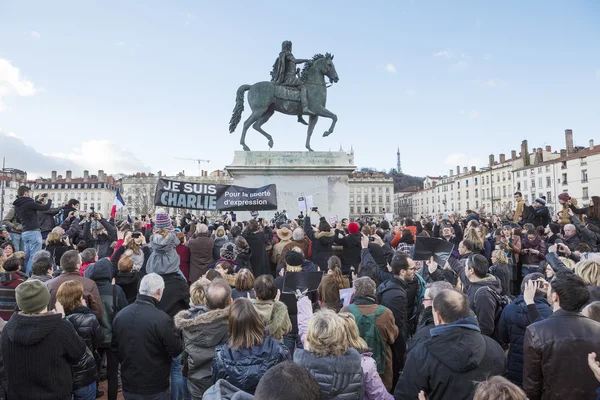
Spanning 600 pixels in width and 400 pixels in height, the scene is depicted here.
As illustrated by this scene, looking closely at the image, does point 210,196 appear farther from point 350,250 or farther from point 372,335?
point 372,335

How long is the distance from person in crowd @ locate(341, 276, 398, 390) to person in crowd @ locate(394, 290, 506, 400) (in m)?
1.04

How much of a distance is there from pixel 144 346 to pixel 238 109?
1588cm

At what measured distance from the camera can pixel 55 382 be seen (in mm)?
3928

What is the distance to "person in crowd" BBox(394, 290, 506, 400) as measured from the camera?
3046mm

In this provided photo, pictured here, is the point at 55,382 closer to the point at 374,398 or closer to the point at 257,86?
the point at 374,398

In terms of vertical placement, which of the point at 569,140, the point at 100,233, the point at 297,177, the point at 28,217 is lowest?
the point at 100,233

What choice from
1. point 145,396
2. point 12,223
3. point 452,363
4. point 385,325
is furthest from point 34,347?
point 12,223

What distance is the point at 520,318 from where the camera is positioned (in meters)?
4.39

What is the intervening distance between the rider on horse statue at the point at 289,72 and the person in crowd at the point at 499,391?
17055mm

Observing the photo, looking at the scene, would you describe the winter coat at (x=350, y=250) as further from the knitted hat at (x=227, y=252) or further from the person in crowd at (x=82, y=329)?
the person in crowd at (x=82, y=329)

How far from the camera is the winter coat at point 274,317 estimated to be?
14.7ft

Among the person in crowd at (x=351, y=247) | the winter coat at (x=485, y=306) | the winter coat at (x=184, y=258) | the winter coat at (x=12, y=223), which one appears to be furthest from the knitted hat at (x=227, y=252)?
the winter coat at (x=12, y=223)

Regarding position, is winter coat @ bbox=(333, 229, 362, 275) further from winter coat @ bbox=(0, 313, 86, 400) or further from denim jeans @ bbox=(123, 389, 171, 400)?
winter coat @ bbox=(0, 313, 86, 400)

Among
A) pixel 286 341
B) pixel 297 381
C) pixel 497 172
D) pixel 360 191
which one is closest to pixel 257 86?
pixel 286 341
